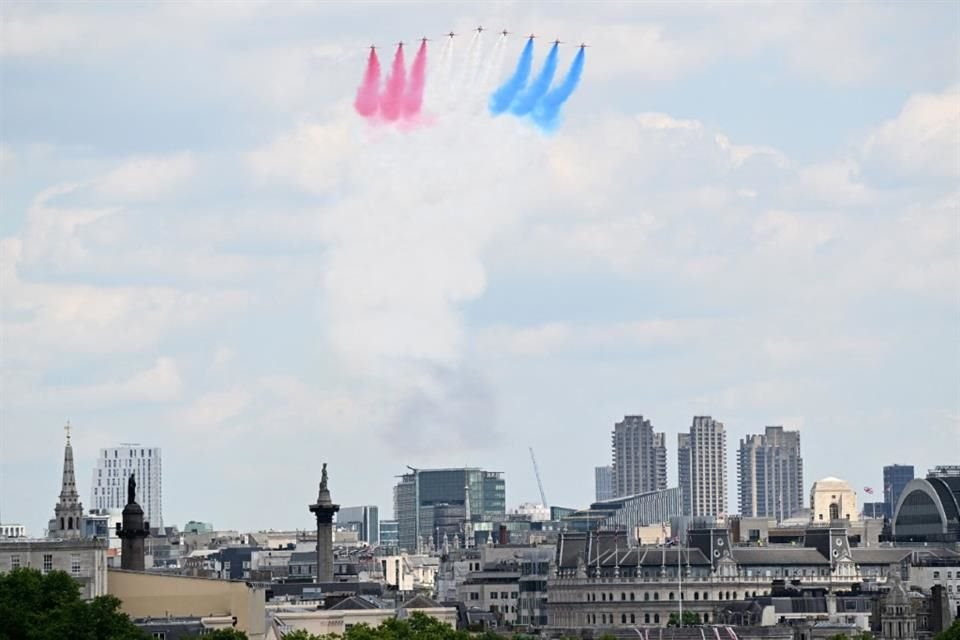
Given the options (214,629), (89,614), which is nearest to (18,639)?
(89,614)

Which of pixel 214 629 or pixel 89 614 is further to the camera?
pixel 214 629

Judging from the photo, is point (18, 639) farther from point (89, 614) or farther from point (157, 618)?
point (157, 618)

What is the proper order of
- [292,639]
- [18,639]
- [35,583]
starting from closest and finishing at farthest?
[18,639], [35,583], [292,639]

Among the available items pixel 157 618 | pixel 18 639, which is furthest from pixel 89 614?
pixel 157 618

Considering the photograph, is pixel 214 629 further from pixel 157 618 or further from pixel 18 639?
pixel 18 639

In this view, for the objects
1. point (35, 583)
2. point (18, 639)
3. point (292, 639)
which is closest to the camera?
point (18, 639)

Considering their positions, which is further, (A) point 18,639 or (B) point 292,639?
(B) point 292,639
